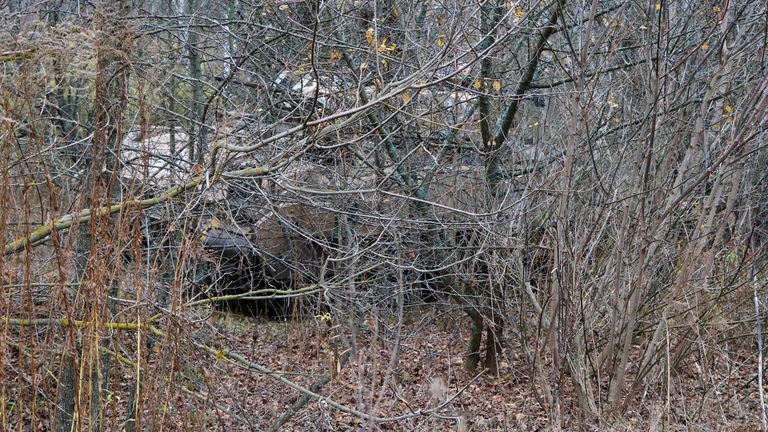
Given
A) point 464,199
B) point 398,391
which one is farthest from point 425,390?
point 464,199

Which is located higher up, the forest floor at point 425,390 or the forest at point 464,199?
the forest at point 464,199

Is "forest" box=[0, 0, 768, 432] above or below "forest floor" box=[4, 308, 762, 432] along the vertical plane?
above

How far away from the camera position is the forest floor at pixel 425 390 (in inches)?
213

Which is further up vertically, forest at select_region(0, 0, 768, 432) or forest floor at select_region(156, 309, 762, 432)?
forest at select_region(0, 0, 768, 432)

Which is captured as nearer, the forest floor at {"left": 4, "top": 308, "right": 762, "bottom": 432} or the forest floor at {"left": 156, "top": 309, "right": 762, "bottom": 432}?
the forest floor at {"left": 4, "top": 308, "right": 762, "bottom": 432}

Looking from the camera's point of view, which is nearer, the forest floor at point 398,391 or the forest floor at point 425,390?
the forest floor at point 398,391

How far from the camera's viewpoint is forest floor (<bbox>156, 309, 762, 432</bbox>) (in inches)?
213

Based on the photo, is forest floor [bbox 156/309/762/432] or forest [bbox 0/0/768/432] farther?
forest floor [bbox 156/309/762/432]

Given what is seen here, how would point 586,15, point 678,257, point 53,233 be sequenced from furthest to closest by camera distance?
point 586,15 < point 678,257 < point 53,233

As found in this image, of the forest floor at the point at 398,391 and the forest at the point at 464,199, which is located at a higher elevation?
the forest at the point at 464,199

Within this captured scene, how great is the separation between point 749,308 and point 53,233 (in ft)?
18.4

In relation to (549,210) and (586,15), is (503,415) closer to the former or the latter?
(549,210)

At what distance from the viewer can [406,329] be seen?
836 centimetres

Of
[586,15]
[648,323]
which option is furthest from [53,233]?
[586,15]
